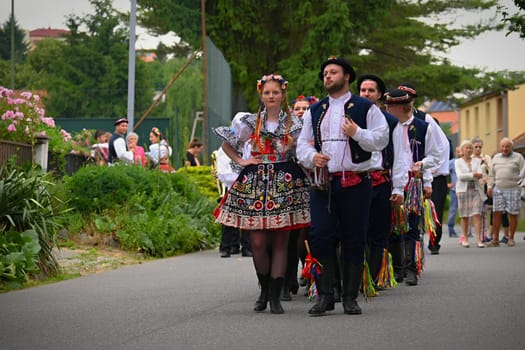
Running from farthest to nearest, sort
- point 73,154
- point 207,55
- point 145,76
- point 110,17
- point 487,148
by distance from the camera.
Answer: point 487,148 < point 145,76 < point 110,17 < point 207,55 < point 73,154

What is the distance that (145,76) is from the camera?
48969 millimetres

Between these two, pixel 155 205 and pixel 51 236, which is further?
pixel 155 205

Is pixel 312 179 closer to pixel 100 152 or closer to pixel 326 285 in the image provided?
pixel 326 285

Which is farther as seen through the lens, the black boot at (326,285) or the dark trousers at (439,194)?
the dark trousers at (439,194)

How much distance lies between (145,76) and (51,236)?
37.6 m

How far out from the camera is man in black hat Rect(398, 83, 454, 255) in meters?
11.7

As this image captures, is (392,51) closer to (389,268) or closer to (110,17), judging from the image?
(110,17)

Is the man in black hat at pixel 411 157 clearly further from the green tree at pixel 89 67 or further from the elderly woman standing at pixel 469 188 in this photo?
the green tree at pixel 89 67

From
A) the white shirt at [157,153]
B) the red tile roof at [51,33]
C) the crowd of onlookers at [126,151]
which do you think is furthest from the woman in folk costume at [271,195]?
the red tile roof at [51,33]

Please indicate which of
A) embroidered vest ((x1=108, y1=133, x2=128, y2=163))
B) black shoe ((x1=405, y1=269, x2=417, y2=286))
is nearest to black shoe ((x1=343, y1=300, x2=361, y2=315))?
black shoe ((x1=405, y1=269, x2=417, y2=286))

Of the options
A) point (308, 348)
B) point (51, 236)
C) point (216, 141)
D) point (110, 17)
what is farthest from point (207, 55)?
point (308, 348)

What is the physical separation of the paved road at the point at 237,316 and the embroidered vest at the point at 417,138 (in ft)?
4.16

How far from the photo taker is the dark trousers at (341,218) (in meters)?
8.54

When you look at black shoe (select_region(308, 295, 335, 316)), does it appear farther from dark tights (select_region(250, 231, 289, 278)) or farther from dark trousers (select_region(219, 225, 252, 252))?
dark trousers (select_region(219, 225, 252, 252))
